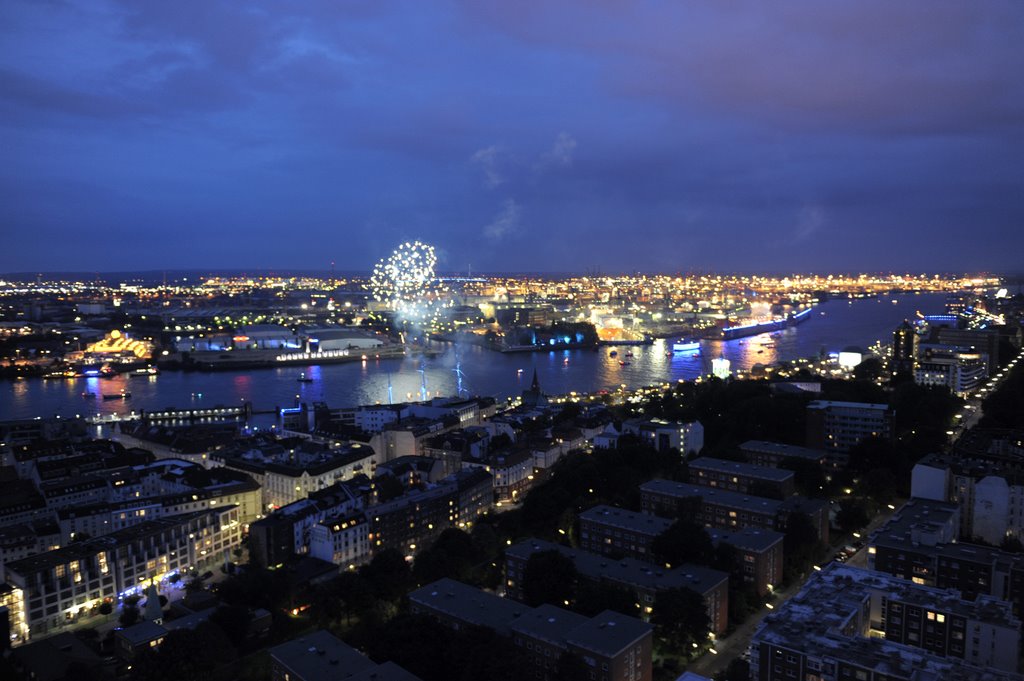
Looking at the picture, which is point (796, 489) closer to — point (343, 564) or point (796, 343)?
point (343, 564)

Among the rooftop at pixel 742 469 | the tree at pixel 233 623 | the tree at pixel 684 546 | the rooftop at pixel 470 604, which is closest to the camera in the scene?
the rooftop at pixel 470 604

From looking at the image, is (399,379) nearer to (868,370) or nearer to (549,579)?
(868,370)

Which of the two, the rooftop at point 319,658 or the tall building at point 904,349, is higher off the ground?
the tall building at point 904,349

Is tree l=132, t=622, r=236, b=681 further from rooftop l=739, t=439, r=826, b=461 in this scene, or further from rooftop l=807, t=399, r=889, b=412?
rooftop l=807, t=399, r=889, b=412

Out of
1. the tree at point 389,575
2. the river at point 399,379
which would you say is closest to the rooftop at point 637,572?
the tree at point 389,575

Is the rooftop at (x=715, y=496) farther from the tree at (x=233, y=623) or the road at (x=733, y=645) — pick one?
the tree at (x=233, y=623)

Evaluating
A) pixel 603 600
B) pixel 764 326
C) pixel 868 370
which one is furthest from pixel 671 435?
pixel 764 326
